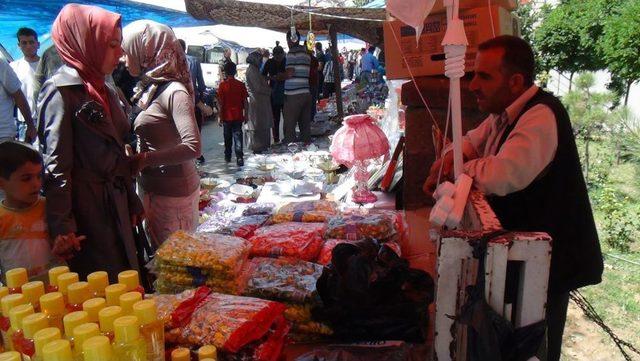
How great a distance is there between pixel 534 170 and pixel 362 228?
35.9 inches

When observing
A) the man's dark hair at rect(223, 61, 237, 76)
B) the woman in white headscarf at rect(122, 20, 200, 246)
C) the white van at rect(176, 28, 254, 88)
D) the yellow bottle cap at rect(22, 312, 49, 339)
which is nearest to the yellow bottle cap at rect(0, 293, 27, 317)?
the yellow bottle cap at rect(22, 312, 49, 339)

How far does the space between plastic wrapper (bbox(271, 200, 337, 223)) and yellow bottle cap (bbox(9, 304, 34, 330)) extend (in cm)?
159

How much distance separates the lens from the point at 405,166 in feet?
12.4

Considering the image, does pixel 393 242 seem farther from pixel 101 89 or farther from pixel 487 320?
pixel 101 89

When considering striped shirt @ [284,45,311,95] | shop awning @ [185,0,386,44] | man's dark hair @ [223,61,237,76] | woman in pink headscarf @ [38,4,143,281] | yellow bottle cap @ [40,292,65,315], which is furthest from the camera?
striped shirt @ [284,45,311,95]

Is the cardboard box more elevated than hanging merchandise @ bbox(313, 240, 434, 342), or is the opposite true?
the cardboard box

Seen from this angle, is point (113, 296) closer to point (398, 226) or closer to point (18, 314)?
point (18, 314)

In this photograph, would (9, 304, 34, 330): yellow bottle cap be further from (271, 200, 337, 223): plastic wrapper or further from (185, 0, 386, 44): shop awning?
(185, 0, 386, 44): shop awning

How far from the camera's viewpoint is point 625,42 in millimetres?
5922

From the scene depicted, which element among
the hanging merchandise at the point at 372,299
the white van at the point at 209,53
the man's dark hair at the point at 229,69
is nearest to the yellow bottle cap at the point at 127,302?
the hanging merchandise at the point at 372,299

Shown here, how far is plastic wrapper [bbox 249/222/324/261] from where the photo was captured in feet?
6.92

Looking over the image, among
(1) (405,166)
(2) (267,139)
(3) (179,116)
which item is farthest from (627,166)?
(3) (179,116)

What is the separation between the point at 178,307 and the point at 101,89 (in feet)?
4.48

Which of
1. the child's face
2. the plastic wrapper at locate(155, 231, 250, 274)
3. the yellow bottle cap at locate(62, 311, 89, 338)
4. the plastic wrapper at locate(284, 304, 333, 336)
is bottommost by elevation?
the plastic wrapper at locate(284, 304, 333, 336)
